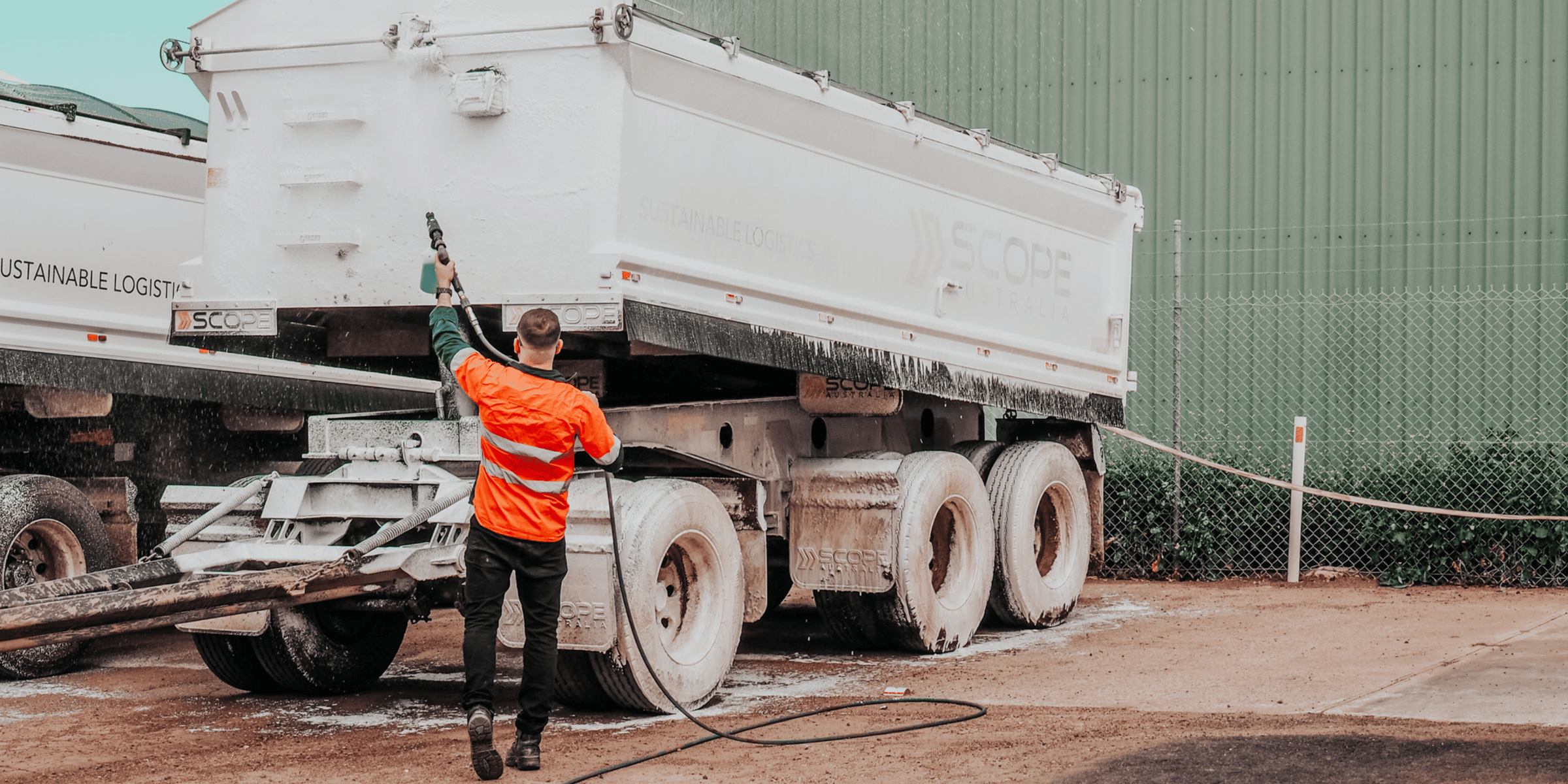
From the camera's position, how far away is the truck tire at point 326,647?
7887mm

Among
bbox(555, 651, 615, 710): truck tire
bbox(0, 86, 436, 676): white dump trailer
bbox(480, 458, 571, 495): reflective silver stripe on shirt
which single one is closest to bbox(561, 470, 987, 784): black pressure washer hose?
bbox(555, 651, 615, 710): truck tire

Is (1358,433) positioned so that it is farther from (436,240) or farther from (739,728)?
(436,240)

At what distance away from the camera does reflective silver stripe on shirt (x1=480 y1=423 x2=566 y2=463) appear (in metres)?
6.17

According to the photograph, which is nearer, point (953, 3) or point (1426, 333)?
point (1426, 333)

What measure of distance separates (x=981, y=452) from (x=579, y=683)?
435cm

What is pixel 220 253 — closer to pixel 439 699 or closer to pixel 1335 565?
pixel 439 699

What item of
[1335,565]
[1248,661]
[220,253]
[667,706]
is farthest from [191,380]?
[1335,565]

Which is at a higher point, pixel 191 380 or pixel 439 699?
pixel 191 380

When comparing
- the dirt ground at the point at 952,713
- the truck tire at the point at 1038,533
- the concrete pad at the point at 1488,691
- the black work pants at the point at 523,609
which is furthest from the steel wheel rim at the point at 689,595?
the truck tire at the point at 1038,533

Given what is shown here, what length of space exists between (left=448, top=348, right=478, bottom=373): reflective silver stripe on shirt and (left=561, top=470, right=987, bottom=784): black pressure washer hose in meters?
0.80

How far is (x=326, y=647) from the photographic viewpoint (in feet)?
26.4

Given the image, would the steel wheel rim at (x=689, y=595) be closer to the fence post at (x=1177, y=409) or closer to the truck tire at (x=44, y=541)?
the truck tire at (x=44, y=541)

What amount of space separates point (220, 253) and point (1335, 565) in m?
9.05

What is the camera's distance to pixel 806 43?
51.8ft
